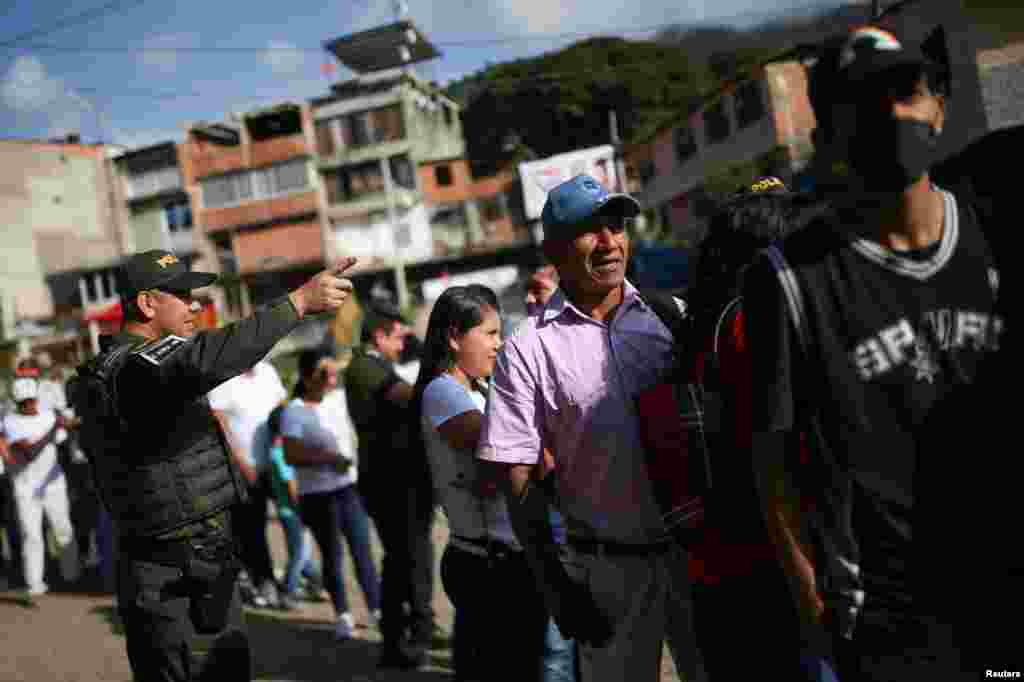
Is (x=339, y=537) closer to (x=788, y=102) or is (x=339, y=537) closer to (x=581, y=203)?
(x=581, y=203)

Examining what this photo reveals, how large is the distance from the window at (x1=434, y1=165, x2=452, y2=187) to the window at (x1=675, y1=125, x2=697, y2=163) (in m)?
14.3

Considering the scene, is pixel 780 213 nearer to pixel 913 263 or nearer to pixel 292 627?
pixel 913 263

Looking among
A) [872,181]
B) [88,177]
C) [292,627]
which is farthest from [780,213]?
[88,177]

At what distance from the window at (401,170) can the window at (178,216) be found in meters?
11.9

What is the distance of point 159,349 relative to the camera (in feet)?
9.68

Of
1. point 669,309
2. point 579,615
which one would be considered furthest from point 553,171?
point 579,615

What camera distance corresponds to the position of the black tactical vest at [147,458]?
3156 mm

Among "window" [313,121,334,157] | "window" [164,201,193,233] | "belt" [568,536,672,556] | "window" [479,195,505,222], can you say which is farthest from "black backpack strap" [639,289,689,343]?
"window" [164,201,193,233]

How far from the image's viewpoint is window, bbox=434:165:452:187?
4906 cm

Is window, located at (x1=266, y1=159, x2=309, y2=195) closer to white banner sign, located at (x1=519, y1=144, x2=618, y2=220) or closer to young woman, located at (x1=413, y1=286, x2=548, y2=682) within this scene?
white banner sign, located at (x1=519, y1=144, x2=618, y2=220)

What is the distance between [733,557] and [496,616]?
1249mm

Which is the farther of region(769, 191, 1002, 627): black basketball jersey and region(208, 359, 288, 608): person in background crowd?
region(208, 359, 288, 608): person in background crowd

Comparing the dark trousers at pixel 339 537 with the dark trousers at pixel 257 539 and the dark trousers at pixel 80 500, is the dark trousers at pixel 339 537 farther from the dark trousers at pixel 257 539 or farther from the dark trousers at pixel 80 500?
the dark trousers at pixel 80 500

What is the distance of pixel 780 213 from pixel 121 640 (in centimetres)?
639
